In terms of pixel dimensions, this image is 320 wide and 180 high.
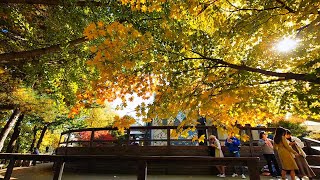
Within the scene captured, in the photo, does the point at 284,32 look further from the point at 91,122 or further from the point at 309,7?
the point at 91,122

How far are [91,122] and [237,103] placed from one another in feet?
67.1

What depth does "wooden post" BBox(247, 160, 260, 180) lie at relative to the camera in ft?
10.4

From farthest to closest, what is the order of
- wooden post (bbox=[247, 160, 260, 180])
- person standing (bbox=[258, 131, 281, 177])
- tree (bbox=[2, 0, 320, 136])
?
person standing (bbox=[258, 131, 281, 177]) → tree (bbox=[2, 0, 320, 136]) → wooden post (bbox=[247, 160, 260, 180])

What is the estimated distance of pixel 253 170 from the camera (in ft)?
10.6

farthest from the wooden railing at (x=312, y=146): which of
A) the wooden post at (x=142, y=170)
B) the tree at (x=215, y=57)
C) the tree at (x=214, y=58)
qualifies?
the wooden post at (x=142, y=170)

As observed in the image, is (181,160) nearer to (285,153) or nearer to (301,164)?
(285,153)

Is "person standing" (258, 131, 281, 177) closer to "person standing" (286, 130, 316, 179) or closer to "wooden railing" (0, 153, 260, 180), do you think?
"person standing" (286, 130, 316, 179)

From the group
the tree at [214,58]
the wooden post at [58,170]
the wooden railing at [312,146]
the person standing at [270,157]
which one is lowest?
the wooden post at [58,170]

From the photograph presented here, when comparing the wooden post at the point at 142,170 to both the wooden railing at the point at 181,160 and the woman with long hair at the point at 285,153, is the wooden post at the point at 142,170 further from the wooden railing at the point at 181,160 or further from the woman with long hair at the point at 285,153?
the woman with long hair at the point at 285,153

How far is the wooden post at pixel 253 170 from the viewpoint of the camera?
3.18 m

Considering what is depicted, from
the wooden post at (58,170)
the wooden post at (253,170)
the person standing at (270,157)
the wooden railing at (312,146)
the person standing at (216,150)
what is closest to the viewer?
the wooden post at (253,170)

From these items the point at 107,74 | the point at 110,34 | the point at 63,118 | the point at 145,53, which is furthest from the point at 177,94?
the point at 63,118

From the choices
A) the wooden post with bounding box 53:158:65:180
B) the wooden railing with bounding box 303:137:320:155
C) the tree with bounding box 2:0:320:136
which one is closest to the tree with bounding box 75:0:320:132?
the tree with bounding box 2:0:320:136

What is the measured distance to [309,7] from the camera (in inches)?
101
